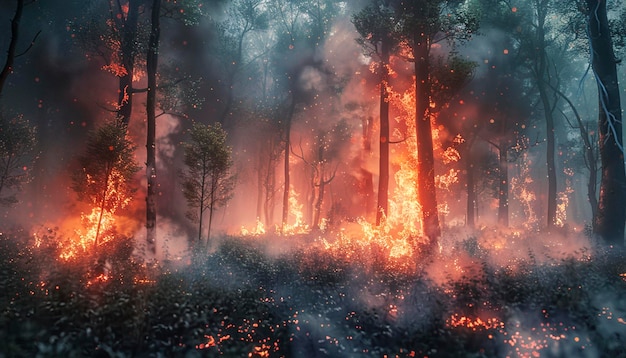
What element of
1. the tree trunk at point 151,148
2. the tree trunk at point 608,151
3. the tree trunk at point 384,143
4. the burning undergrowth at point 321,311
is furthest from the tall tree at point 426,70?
the tree trunk at point 151,148

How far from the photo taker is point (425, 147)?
50.3 feet

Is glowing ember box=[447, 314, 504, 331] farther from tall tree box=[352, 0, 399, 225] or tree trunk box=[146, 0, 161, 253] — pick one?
tall tree box=[352, 0, 399, 225]

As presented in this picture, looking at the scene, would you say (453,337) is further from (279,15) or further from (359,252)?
(279,15)

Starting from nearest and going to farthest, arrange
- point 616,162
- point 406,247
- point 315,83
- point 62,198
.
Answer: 1. point 616,162
2. point 406,247
3. point 62,198
4. point 315,83

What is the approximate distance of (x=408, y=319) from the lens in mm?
8688

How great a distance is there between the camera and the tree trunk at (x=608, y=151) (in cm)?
1394

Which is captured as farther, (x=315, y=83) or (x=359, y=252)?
(x=315, y=83)

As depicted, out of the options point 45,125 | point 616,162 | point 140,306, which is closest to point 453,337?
point 140,306

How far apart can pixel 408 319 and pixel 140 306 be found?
226 inches

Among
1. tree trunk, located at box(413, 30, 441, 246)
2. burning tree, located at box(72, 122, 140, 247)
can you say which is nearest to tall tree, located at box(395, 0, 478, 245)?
tree trunk, located at box(413, 30, 441, 246)

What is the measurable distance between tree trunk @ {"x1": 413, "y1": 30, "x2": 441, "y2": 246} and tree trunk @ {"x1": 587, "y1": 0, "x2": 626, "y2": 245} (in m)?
5.92

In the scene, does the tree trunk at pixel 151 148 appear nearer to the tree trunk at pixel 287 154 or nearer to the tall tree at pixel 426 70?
the tall tree at pixel 426 70

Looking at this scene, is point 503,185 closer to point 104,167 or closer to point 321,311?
point 321,311

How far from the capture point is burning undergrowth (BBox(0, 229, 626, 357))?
6.71 meters
